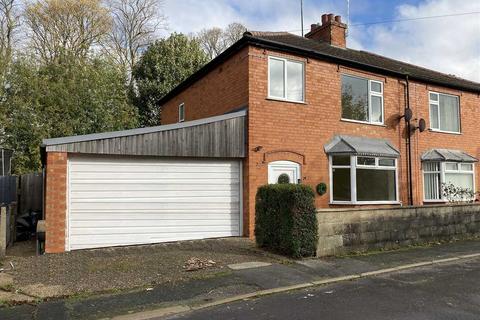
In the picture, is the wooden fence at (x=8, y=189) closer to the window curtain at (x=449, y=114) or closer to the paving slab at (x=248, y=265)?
the paving slab at (x=248, y=265)

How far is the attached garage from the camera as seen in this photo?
9820 millimetres

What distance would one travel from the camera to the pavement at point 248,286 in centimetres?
577

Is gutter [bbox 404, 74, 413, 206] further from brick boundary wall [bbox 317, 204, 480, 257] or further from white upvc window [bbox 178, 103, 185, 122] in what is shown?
white upvc window [bbox 178, 103, 185, 122]

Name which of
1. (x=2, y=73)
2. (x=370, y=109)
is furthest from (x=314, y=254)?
(x=2, y=73)

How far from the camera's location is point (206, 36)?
38.6 meters

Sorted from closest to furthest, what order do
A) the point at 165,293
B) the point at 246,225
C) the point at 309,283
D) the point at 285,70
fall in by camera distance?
1. the point at 165,293
2. the point at 309,283
3. the point at 246,225
4. the point at 285,70

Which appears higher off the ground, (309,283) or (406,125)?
(406,125)

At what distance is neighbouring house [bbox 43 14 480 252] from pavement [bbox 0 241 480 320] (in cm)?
364

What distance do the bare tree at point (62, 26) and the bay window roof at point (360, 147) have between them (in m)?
18.6

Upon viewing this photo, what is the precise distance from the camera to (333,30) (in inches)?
641

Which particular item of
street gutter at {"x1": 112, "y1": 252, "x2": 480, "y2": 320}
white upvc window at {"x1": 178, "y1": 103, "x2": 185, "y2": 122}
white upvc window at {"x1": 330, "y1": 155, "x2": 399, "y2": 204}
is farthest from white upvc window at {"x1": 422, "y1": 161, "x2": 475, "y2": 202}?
white upvc window at {"x1": 178, "y1": 103, "x2": 185, "y2": 122}

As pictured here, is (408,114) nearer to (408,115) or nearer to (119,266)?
(408,115)

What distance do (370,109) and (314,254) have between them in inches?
287

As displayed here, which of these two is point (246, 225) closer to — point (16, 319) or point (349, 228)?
point (349, 228)
